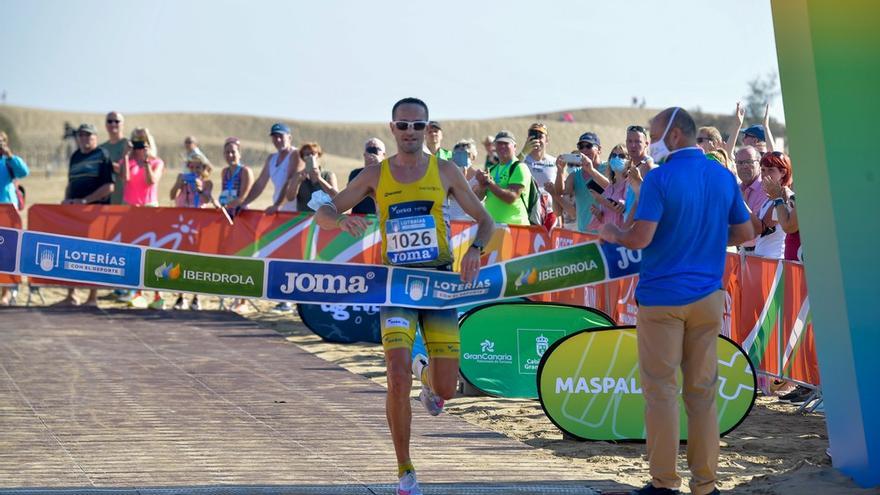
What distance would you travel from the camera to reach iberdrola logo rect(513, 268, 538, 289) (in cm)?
918

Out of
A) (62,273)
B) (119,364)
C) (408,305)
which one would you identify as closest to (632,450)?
(408,305)

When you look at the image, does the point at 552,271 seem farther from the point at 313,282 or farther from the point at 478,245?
the point at 313,282

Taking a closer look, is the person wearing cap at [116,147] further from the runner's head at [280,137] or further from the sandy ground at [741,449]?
the sandy ground at [741,449]

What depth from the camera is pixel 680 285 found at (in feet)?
23.3

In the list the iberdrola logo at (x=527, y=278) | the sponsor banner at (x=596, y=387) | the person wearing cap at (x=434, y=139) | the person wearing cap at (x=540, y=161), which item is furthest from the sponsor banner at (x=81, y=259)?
the person wearing cap at (x=434, y=139)

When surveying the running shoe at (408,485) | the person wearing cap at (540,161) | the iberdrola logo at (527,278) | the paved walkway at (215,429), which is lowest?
the running shoe at (408,485)

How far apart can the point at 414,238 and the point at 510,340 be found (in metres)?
3.43

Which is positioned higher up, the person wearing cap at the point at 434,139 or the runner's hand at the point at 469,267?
the person wearing cap at the point at 434,139

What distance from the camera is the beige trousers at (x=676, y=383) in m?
7.18

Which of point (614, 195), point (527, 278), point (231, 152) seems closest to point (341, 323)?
point (614, 195)

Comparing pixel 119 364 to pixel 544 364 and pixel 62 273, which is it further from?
pixel 544 364

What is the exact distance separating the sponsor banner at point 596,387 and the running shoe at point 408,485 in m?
2.18

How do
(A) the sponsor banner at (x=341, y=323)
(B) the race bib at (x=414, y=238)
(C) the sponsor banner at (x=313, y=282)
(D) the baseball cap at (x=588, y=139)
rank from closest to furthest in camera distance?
(B) the race bib at (x=414, y=238) < (C) the sponsor banner at (x=313, y=282) < (D) the baseball cap at (x=588, y=139) < (A) the sponsor banner at (x=341, y=323)

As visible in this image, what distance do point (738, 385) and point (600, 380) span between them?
929 millimetres
